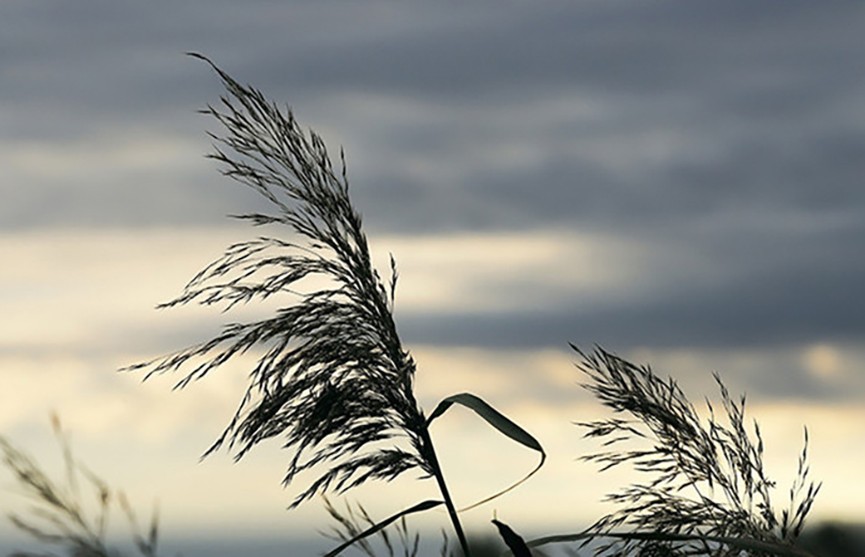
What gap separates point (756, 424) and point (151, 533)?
6.34 feet

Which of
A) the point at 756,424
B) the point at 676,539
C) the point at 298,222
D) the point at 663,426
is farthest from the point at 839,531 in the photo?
the point at 298,222

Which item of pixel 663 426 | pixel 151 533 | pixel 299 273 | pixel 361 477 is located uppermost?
pixel 299 273

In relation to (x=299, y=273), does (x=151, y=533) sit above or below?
below

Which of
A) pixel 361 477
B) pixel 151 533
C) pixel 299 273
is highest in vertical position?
pixel 299 273

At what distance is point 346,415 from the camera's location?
3387mm

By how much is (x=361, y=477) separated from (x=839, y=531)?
173 cm

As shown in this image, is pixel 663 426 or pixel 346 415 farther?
pixel 663 426

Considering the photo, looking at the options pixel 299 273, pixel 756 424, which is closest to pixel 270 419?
pixel 299 273

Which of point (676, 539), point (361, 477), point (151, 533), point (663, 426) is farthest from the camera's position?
point (663, 426)

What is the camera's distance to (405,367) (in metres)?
3.42

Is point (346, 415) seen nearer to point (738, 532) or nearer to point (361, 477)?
point (361, 477)

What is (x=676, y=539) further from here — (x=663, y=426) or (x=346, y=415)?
(x=346, y=415)

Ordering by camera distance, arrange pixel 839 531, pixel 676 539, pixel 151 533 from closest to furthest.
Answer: pixel 151 533
pixel 676 539
pixel 839 531

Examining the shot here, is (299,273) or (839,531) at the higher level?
(299,273)
